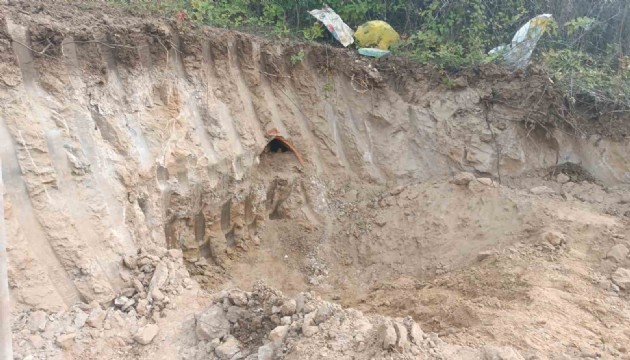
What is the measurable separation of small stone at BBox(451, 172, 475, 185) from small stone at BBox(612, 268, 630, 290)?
2068 millimetres

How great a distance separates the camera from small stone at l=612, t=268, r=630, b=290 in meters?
4.77

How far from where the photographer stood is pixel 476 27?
282 inches

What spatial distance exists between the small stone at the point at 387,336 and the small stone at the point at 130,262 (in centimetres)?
240

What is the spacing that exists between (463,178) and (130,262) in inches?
166

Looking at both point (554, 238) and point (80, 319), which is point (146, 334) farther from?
point (554, 238)

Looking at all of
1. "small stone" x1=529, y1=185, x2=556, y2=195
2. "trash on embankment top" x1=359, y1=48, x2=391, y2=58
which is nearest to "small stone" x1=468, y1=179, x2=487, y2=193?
"small stone" x1=529, y1=185, x2=556, y2=195

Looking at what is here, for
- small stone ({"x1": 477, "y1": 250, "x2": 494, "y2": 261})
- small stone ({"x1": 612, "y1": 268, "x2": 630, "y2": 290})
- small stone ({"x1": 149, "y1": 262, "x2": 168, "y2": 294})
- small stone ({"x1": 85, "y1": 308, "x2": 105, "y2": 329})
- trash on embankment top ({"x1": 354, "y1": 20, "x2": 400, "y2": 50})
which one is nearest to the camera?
small stone ({"x1": 85, "y1": 308, "x2": 105, "y2": 329})

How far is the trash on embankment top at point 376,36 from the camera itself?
7172 mm

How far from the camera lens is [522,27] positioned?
23.4ft

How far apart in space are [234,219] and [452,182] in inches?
114

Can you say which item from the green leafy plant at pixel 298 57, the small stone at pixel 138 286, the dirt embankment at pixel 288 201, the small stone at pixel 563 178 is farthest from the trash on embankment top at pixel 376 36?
the small stone at pixel 138 286

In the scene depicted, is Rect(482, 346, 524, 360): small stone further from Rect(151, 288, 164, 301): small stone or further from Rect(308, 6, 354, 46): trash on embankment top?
Rect(308, 6, 354, 46): trash on embankment top

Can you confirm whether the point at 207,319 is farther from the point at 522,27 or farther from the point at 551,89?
the point at 522,27

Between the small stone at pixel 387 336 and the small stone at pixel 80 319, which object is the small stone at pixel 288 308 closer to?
the small stone at pixel 387 336
